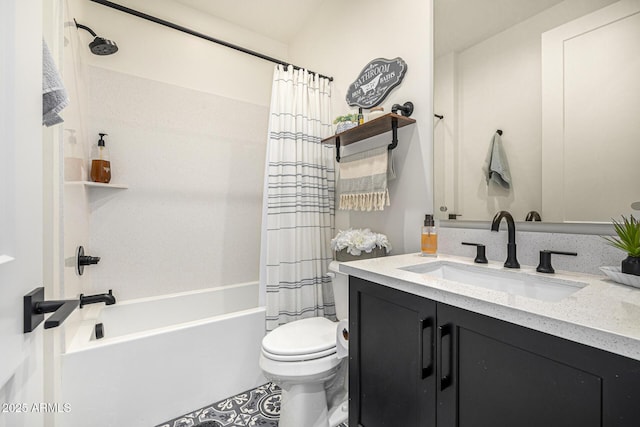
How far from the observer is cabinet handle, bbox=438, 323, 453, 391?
0.73 metres

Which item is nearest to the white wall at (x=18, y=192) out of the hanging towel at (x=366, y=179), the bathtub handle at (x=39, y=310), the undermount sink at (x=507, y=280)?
the bathtub handle at (x=39, y=310)

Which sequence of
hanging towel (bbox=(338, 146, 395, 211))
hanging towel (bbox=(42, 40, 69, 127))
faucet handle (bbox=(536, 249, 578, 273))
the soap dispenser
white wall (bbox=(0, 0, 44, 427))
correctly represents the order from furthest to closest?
the soap dispenser
hanging towel (bbox=(338, 146, 395, 211))
faucet handle (bbox=(536, 249, 578, 273))
hanging towel (bbox=(42, 40, 69, 127))
white wall (bbox=(0, 0, 44, 427))

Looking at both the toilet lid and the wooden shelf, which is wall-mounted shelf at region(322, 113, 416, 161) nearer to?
the wooden shelf

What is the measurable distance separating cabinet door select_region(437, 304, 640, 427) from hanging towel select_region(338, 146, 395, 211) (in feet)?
2.90

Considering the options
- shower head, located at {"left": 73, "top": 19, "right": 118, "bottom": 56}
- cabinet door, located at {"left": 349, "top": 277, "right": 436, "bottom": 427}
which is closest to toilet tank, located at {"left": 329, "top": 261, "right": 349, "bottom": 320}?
cabinet door, located at {"left": 349, "top": 277, "right": 436, "bottom": 427}

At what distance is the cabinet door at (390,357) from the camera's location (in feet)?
2.57

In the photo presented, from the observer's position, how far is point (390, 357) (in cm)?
90

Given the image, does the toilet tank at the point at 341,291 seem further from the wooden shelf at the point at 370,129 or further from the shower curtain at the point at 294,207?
the wooden shelf at the point at 370,129

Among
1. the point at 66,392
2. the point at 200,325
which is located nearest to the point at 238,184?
the point at 200,325

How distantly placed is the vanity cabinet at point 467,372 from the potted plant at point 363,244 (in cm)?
43

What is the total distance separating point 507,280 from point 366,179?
34.9 inches

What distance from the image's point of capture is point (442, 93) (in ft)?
4.47

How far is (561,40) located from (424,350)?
118 cm

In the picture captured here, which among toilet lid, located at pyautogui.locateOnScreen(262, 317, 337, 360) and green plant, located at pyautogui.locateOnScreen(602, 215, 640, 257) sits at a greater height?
green plant, located at pyautogui.locateOnScreen(602, 215, 640, 257)
